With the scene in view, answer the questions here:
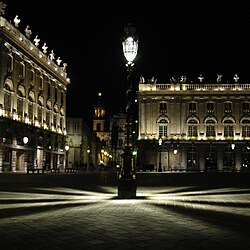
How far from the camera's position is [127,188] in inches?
533

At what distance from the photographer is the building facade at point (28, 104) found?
4584cm

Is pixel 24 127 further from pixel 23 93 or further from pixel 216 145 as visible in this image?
pixel 216 145

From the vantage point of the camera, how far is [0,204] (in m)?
11.4

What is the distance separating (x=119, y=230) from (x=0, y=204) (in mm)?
5278

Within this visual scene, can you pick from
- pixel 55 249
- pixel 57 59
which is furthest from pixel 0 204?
pixel 57 59

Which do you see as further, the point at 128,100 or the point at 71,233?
the point at 128,100

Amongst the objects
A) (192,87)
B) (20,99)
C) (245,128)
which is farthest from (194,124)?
(20,99)

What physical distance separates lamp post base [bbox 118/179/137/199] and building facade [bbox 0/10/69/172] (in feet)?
100

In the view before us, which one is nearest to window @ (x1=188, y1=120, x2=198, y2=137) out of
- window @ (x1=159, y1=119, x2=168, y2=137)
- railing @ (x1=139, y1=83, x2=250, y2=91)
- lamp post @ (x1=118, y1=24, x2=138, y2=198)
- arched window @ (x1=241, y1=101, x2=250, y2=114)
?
window @ (x1=159, y1=119, x2=168, y2=137)

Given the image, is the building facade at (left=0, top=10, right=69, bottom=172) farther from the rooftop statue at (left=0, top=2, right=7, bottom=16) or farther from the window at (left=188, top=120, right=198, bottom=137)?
the window at (left=188, top=120, right=198, bottom=137)

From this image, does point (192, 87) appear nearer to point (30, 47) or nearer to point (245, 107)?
point (245, 107)

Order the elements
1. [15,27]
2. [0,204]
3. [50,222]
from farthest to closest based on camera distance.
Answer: [15,27], [0,204], [50,222]

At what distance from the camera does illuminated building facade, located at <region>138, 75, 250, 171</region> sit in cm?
6988

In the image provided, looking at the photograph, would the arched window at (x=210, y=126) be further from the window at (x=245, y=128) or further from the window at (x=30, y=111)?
the window at (x=30, y=111)
